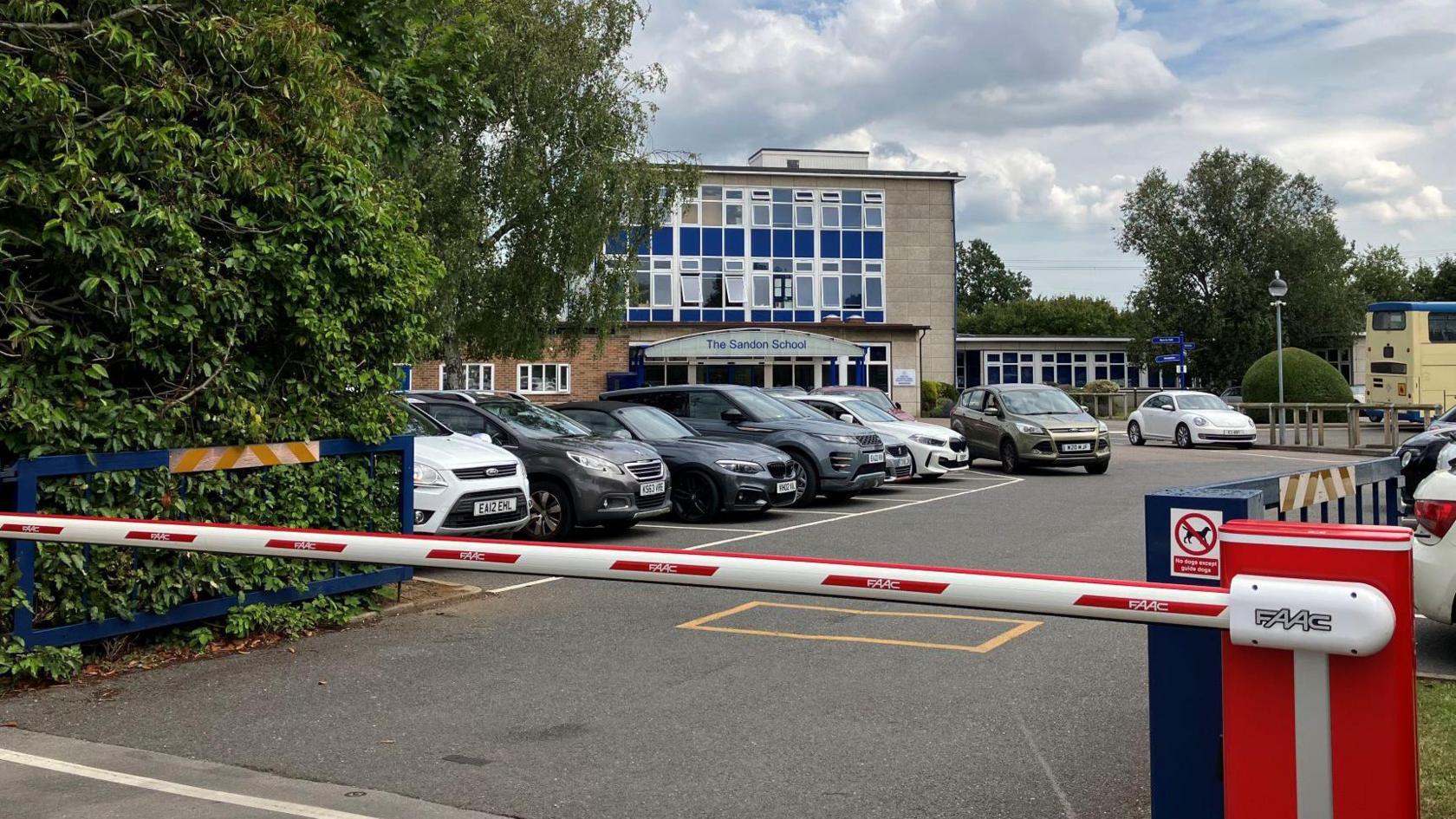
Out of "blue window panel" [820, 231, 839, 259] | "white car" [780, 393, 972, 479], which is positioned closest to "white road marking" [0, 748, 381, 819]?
"white car" [780, 393, 972, 479]

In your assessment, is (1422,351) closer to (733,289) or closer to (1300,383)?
(1300,383)

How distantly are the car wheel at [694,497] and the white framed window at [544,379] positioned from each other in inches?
1377

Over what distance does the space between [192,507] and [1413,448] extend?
14.0 metres

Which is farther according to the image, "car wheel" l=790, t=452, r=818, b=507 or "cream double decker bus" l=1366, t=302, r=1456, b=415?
"cream double decker bus" l=1366, t=302, r=1456, b=415

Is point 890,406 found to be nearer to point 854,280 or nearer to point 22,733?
point 22,733

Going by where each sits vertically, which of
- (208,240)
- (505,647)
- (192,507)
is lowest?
(505,647)

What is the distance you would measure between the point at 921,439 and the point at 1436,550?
15.4 meters

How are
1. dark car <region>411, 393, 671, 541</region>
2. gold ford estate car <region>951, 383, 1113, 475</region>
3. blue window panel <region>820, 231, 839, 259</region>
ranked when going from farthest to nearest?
blue window panel <region>820, 231, 839, 259</region>
gold ford estate car <region>951, 383, 1113, 475</region>
dark car <region>411, 393, 671, 541</region>

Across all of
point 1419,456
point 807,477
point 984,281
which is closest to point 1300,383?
point 1419,456

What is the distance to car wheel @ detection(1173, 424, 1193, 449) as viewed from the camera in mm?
32062

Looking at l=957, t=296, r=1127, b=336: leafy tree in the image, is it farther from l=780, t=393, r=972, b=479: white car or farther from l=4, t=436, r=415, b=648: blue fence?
l=4, t=436, r=415, b=648: blue fence

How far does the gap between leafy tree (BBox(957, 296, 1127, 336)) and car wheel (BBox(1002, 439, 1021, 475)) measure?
264 feet

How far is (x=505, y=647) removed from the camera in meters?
8.00

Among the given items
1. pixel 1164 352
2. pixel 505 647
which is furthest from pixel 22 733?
pixel 1164 352
